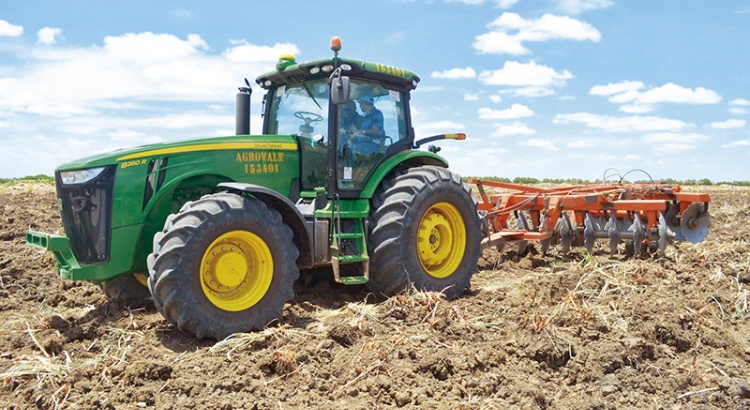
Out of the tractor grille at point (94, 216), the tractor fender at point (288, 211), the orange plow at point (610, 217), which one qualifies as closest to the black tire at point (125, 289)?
the tractor grille at point (94, 216)

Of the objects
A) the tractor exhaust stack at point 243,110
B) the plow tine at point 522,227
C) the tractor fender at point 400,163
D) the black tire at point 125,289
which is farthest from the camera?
the plow tine at point 522,227

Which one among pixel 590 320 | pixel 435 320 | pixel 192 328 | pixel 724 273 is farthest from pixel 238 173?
pixel 724 273

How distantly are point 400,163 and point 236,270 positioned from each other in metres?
2.48

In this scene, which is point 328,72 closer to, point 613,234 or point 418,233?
point 418,233

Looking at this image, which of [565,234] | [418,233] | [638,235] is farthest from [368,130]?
[638,235]

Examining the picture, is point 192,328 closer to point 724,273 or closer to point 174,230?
point 174,230

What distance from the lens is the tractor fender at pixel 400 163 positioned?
21.9 ft

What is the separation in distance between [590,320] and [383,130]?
2895 millimetres

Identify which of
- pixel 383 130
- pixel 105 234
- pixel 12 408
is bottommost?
pixel 12 408

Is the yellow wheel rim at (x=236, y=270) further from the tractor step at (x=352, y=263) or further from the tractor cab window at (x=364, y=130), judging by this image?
the tractor cab window at (x=364, y=130)

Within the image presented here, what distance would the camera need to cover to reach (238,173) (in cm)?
627

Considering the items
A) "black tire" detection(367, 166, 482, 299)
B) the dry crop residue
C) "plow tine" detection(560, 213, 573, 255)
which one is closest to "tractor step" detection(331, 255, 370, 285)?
"black tire" detection(367, 166, 482, 299)

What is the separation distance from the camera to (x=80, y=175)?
221 inches

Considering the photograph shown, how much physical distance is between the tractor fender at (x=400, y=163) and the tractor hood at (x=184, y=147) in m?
0.88
